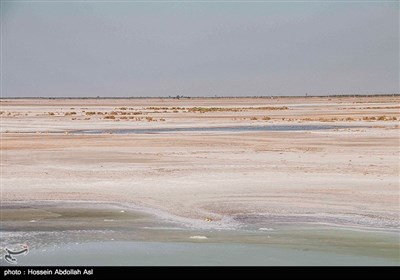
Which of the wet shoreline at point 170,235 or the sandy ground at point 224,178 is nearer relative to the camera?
the wet shoreline at point 170,235

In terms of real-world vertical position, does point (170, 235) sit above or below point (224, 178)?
below

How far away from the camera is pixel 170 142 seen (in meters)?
31.3

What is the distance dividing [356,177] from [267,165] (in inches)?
148

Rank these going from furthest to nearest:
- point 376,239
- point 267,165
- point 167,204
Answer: point 267,165 < point 167,204 < point 376,239

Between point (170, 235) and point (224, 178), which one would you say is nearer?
point (170, 235)

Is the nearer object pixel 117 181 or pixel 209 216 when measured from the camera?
pixel 209 216

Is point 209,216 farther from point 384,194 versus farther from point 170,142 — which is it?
point 170,142

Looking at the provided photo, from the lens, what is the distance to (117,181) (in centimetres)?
1823

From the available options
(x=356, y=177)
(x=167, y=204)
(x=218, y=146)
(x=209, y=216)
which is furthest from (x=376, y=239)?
(x=218, y=146)

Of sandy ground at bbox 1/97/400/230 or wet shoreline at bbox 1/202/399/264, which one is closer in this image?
wet shoreline at bbox 1/202/399/264


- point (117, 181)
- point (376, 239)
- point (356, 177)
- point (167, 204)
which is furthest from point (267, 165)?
point (376, 239)

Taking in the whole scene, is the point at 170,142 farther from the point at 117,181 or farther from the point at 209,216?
the point at 209,216
